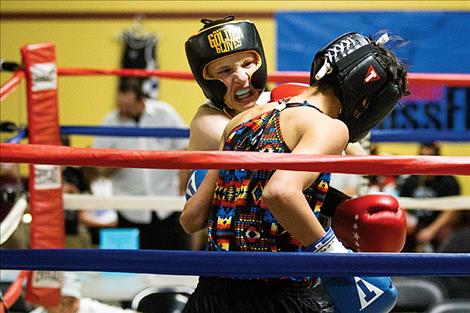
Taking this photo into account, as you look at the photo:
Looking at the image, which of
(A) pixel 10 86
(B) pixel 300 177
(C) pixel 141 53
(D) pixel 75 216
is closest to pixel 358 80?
(B) pixel 300 177

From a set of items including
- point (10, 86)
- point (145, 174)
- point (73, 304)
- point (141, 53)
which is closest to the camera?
point (10, 86)

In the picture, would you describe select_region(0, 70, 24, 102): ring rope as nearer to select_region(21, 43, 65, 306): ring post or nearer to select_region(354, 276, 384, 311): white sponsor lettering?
select_region(21, 43, 65, 306): ring post

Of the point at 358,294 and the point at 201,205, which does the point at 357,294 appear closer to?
the point at 358,294

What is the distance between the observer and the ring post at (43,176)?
130 inches

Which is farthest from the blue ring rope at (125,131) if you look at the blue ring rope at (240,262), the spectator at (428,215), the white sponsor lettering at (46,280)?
the spectator at (428,215)

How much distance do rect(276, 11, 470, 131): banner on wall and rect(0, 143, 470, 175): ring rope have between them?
445 cm

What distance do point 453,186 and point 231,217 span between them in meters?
3.71

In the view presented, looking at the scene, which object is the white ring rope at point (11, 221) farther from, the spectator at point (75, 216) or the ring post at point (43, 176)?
the spectator at point (75, 216)

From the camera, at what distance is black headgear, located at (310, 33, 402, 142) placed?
196 centimetres

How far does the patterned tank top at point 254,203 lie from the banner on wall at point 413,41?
14.0 feet

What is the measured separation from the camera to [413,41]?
246 inches

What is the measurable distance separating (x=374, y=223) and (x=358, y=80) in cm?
29

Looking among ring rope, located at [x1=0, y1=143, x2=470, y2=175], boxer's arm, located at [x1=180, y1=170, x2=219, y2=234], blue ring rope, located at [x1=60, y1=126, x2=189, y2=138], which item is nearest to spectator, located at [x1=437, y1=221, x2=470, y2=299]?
blue ring rope, located at [x1=60, y1=126, x2=189, y2=138]

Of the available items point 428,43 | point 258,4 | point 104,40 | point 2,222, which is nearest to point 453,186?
point 428,43
